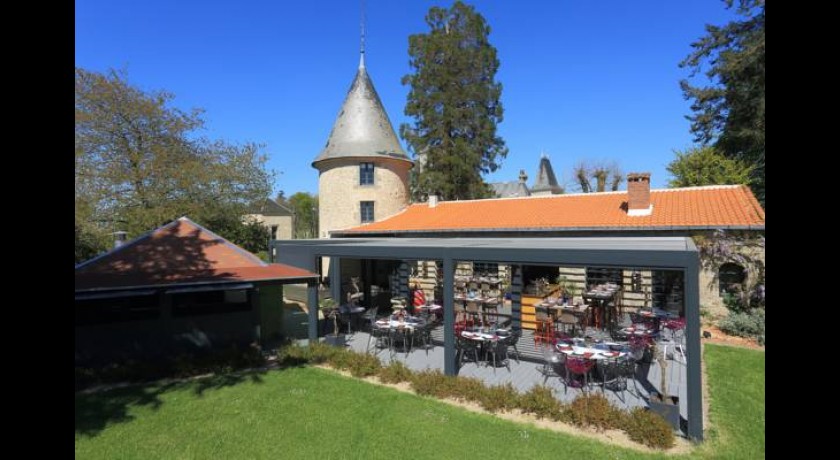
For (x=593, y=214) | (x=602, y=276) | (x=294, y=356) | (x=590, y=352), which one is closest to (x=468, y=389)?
(x=590, y=352)

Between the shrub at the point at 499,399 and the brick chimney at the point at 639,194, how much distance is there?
464 inches

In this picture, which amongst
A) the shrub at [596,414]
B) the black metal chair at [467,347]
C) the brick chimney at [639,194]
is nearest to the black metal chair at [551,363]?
the shrub at [596,414]

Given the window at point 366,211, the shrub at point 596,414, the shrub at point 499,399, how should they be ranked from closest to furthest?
the shrub at point 596,414, the shrub at point 499,399, the window at point 366,211

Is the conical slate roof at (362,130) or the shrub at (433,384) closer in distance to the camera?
the shrub at (433,384)

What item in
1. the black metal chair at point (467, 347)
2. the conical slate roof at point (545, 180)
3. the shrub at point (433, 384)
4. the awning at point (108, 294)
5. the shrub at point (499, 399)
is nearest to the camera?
the shrub at point (499, 399)

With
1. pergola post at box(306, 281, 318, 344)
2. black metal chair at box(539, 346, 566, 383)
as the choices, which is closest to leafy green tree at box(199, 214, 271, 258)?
pergola post at box(306, 281, 318, 344)

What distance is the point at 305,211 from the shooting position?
8238 centimetres

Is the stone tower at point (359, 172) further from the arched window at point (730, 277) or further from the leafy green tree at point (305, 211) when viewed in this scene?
the leafy green tree at point (305, 211)

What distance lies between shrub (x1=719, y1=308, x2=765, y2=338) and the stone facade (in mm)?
18598

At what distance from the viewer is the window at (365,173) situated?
2686 cm

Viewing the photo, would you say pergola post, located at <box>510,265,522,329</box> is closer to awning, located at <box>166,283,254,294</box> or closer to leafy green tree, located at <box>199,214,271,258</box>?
awning, located at <box>166,283,254,294</box>
